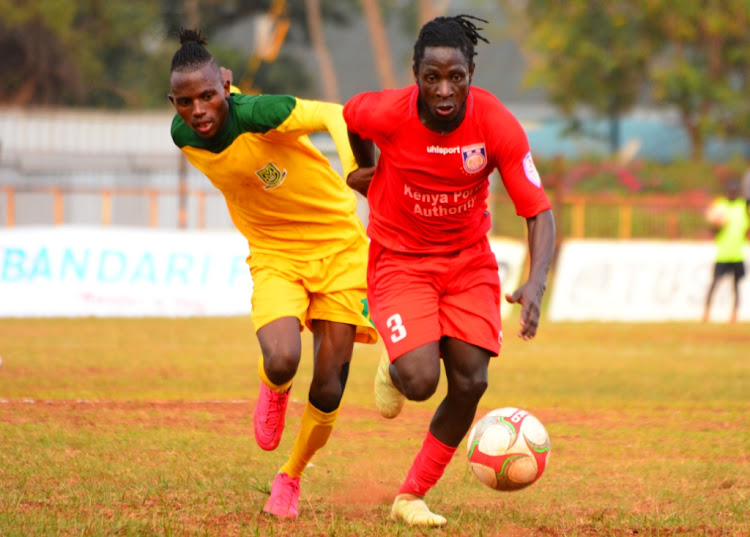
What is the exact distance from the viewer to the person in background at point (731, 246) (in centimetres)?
1805

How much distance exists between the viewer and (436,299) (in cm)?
582

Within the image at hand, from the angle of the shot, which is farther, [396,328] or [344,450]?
[344,450]

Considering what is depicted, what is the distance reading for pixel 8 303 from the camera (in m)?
17.4

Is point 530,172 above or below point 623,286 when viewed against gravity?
above

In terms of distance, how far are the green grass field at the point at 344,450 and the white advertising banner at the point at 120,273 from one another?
346 cm

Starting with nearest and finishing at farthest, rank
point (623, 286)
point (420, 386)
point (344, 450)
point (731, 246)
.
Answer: point (420, 386), point (344, 450), point (731, 246), point (623, 286)

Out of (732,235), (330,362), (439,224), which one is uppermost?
(439,224)

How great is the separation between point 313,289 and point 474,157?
1325 mm

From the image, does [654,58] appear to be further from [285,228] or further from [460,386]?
[460,386]

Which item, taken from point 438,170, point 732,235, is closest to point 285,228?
point 438,170

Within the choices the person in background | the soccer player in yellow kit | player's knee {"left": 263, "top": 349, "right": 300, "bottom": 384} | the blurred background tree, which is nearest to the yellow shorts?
the soccer player in yellow kit

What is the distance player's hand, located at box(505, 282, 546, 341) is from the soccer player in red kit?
0.01m

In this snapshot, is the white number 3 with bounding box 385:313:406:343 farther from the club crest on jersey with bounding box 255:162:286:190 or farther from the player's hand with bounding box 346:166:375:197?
the club crest on jersey with bounding box 255:162:286:190

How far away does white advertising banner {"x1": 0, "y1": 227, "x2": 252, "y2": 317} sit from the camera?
17.4m
